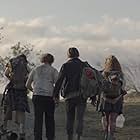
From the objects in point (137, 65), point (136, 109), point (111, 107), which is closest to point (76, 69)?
point (111, 107)

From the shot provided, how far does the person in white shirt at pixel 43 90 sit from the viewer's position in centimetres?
1150

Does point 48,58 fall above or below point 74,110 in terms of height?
above

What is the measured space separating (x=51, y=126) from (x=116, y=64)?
192 cm

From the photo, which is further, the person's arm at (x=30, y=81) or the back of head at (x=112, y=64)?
the back of head at (x=112, y=64)

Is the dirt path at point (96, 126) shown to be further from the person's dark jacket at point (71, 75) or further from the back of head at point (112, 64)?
the back of head at point (112, 64)

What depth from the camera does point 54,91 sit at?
11.5 meters

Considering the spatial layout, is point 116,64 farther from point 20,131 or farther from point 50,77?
point 20,131

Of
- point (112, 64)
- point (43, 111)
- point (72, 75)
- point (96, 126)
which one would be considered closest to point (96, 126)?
point (96, 126)

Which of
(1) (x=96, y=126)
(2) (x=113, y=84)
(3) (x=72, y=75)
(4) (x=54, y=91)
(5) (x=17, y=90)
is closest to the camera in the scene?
(4) (x=54, y=91)

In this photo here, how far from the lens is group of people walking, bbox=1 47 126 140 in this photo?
11.5 metres

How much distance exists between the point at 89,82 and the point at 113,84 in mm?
534

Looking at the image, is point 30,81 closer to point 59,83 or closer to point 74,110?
point 59,83

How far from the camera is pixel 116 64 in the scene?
11.8m

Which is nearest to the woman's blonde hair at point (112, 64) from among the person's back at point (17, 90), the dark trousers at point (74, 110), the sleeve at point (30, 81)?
the dark trousers at point (74, 110)
